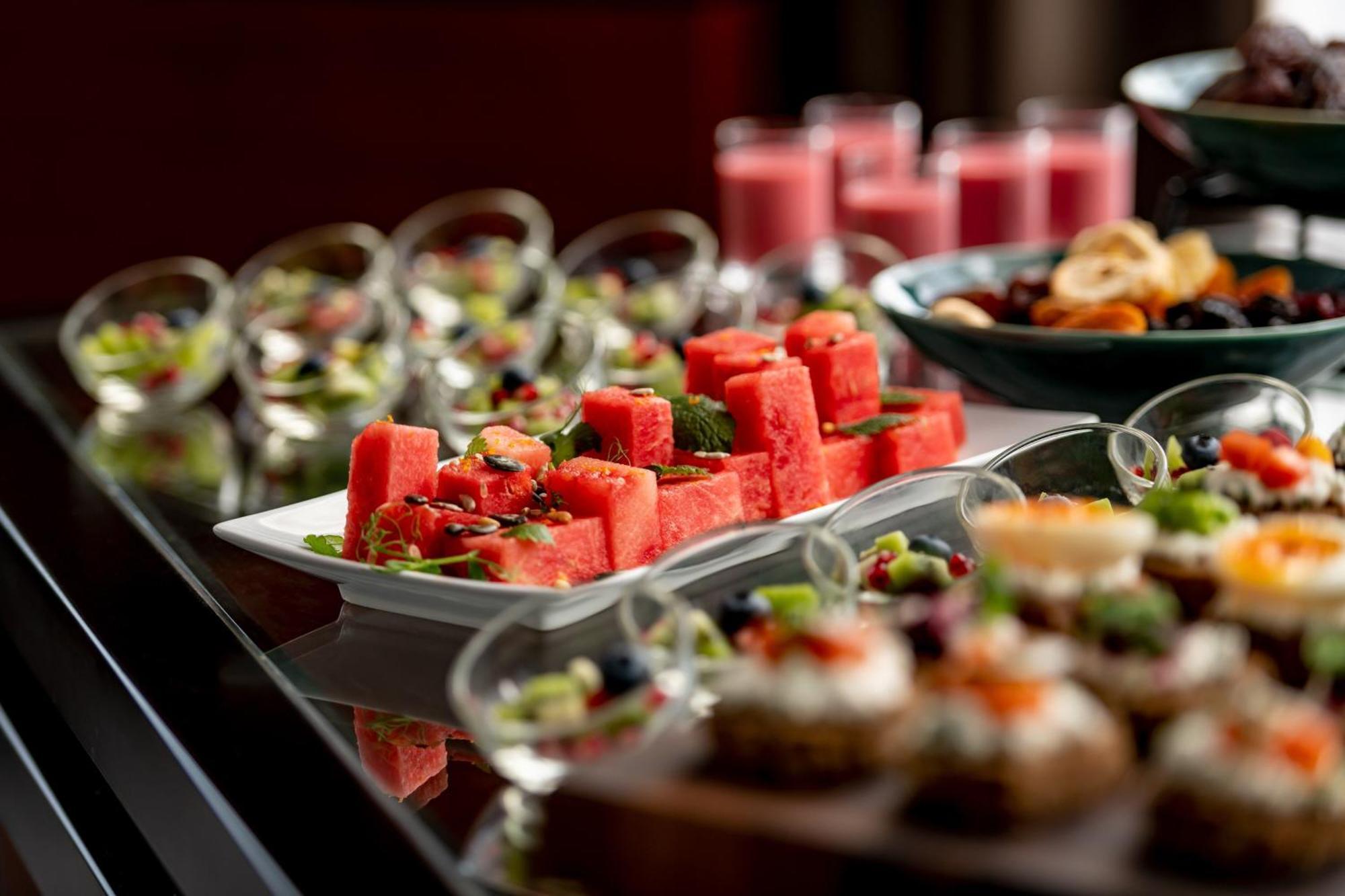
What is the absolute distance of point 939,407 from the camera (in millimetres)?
1804

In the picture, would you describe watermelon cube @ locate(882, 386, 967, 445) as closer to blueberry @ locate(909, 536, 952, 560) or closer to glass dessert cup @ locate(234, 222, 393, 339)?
blueberry @ locate(909, 536, 952, 560)

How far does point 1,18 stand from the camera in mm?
4703

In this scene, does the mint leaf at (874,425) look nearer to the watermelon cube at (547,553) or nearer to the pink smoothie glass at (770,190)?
the watermelon cube at (547,553)

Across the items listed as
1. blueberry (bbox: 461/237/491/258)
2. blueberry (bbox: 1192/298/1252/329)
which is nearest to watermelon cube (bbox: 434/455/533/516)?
blueberry (bbox: 1192/298/1252/329)

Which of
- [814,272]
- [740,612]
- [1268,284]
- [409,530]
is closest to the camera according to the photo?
[740,612]

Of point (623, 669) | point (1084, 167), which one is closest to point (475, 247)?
point (1084, 167)

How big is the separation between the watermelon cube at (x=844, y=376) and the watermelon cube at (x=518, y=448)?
0.33 meters

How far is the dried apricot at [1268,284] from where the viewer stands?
1.98 metres

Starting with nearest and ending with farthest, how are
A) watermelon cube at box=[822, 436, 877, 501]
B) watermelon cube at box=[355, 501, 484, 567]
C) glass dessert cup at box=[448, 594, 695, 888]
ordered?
glass dessert cup at box=[448, 594, 695, 888], watermelon cube at box=[355, 501, 484, 567], watermelon cube at box=[822, 436, 877, 501]

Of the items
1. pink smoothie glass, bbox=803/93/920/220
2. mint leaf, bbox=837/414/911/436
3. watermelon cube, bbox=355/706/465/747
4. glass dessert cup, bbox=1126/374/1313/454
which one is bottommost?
watermelon cube, bbox=355/706/465/747

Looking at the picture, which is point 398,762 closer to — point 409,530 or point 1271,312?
point 409,530

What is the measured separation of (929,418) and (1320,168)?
76cm

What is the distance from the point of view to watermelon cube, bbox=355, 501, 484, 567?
4.72ft

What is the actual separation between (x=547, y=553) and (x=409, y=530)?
0.14 metres
